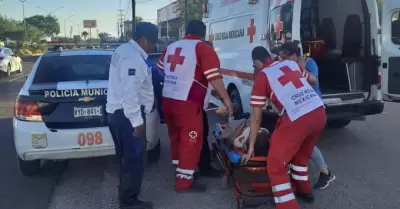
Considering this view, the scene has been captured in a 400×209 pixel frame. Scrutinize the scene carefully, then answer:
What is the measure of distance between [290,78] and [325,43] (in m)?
4.20

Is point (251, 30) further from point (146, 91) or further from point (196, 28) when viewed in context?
point (146, 91)

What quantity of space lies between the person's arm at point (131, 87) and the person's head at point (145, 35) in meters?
0.26

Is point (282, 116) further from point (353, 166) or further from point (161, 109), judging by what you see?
point (353, 166)

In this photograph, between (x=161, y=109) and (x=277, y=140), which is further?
(x=161, y=109)

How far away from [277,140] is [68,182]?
2.58 metres

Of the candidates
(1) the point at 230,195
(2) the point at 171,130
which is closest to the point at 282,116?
(1) the point at 230,195

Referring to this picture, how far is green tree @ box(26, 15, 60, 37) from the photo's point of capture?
90875 millimetres

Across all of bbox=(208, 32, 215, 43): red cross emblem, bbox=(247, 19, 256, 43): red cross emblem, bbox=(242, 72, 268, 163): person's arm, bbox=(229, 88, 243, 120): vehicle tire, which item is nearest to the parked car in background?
bbox=(208, 32, 215, 43): red cross emblem

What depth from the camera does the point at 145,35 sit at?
13.0ft

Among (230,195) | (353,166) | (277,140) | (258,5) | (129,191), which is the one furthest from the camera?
(258,5)

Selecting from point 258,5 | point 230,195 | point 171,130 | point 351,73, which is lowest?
point 230,195

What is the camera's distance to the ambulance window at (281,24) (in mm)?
5770

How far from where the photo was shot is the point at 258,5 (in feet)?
21.7

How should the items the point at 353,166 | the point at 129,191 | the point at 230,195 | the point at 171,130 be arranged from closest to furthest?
the point at 129,191 < the point at 230,195 < the point at 171,130 < the point at 353,166
